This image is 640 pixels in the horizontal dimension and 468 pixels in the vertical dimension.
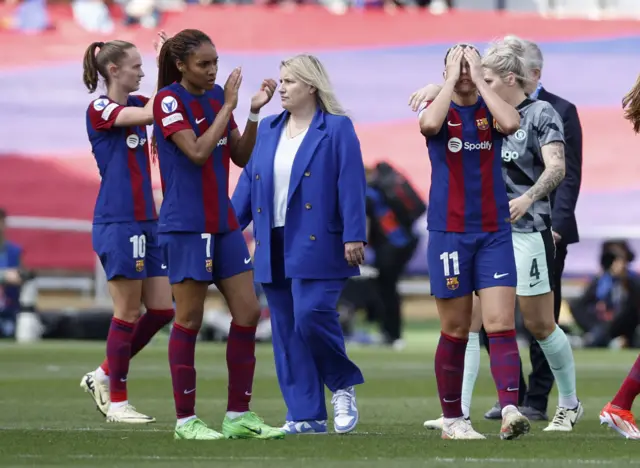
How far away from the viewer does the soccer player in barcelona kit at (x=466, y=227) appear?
7.75m

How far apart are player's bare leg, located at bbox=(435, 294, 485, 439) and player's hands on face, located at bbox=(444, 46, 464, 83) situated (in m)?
1.09

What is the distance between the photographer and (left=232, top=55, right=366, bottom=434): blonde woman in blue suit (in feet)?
26.8

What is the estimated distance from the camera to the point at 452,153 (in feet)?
25.8

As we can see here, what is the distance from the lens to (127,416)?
362 inches

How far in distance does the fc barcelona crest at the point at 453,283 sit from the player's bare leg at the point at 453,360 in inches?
2.8

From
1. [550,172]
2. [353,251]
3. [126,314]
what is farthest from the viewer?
[126,314]

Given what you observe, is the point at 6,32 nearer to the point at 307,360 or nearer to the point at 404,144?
the point at 404,144

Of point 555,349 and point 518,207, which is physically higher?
point 518,207

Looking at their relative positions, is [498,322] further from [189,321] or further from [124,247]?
[124,247]

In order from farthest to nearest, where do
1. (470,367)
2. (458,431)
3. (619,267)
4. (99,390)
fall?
1. (619,267)
2. (99,390)
3. (470,367)
4. (458,431)

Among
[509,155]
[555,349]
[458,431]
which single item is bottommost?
[458,431]

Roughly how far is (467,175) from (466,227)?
27cm

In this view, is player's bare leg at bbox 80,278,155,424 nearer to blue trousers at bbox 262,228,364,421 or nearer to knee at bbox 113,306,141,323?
knee at bbox 113,306,141,323

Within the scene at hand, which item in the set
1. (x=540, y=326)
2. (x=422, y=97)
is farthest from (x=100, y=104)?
(x=540, y=326)
